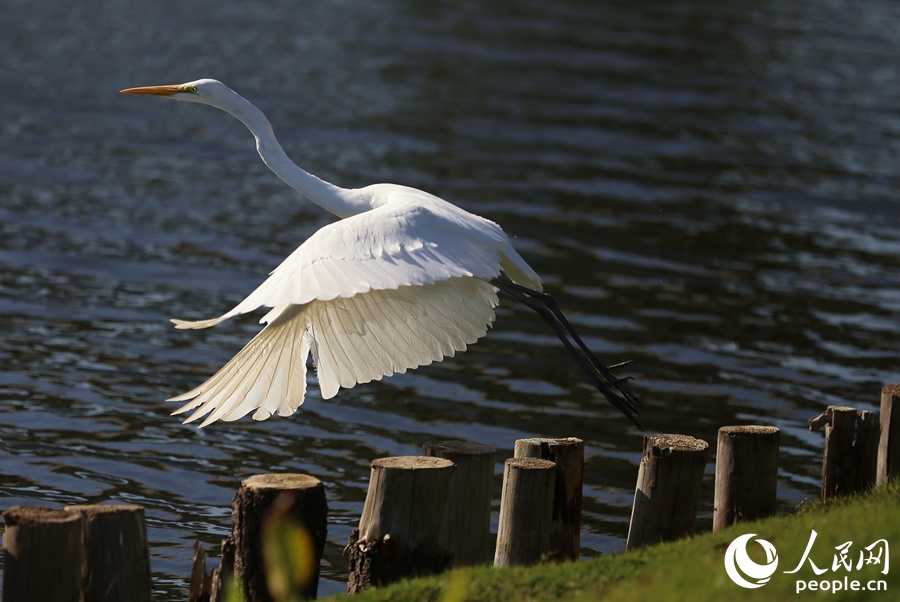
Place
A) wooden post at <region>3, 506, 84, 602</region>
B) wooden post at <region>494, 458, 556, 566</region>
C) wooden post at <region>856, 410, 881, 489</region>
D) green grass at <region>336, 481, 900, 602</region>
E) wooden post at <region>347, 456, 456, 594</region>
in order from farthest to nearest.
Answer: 1. wooden post at <region>856, 410, 881, 489</region>
2. wooden post at <region>494, 458, 556, 566</region>
3. wooden post at <region>347, 456, 456, 594</region>
4. wooden post at <region>3, 506, 84, 602</region>
5. green grass at <region>336, 481, 900, 602</region>

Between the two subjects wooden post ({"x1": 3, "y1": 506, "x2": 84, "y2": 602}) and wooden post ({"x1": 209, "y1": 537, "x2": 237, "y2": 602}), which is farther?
wooden post ({"x1": 209, "y1": 537, "x2": 237, "y2": 602})

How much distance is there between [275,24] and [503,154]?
8.33 meters

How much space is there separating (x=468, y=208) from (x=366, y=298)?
27.6ft

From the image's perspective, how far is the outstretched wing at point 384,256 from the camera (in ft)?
17.0

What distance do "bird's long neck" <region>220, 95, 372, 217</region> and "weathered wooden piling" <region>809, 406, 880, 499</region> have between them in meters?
2.81

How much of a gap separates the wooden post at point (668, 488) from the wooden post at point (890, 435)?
118 cm

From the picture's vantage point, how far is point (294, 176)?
6.98 metres

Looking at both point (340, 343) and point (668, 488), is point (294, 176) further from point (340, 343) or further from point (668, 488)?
point (668, 488)

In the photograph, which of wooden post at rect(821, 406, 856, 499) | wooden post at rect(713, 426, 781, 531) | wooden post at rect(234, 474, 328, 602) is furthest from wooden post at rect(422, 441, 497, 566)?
wooden post at rect(821, 406, 856, 499)

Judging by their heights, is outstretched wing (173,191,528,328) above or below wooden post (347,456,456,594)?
above

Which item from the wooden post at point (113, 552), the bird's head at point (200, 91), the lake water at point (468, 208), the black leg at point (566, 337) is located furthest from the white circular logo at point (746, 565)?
the bird's head at point (200, 91)

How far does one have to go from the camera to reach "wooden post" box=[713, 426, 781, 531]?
226 inches

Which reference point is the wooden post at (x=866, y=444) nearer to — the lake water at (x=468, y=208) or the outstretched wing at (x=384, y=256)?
the lake water at (x=468, y=208)

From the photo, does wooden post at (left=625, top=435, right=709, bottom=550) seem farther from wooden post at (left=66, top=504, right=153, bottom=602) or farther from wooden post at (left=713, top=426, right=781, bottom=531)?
wooden post at (left=66, top=504, right=153, bottom=602)
